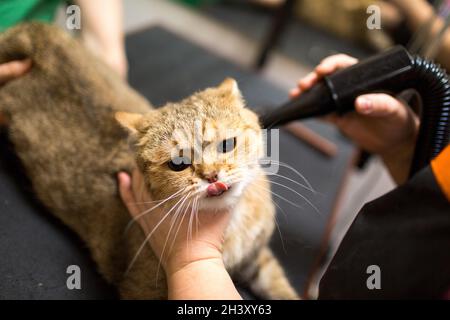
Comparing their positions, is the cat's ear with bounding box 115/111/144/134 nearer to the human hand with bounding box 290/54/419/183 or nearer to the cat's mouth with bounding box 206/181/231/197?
the cat's mouth with bounding box 206/181/231/197

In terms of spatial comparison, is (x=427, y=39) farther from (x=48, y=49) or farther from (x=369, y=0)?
(x=48, y=49)

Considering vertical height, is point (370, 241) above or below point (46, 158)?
below

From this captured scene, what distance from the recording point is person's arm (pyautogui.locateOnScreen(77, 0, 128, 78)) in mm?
1275

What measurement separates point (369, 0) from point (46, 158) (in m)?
1.75

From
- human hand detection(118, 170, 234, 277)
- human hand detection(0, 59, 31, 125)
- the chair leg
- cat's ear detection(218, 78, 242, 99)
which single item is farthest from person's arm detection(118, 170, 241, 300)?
the chair leg

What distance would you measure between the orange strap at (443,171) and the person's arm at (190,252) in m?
0.39

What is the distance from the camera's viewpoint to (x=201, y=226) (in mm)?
721

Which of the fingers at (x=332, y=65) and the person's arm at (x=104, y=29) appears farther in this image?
the person's arm at (x=104, y=29)

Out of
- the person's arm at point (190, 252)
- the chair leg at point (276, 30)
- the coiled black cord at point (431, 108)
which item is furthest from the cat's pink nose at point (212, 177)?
the chair leg at point (276, 30)

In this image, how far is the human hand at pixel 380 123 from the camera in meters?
0.85

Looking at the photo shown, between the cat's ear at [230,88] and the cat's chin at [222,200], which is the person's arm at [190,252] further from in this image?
the cat's ear at [230,88]

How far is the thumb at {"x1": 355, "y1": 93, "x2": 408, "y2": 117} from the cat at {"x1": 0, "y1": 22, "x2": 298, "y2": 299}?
0.87 feet

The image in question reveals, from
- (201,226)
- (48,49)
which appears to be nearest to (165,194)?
(201,226)
